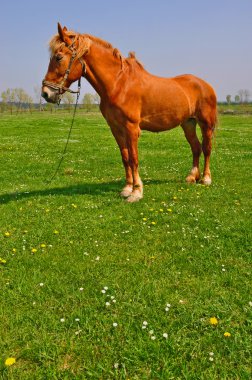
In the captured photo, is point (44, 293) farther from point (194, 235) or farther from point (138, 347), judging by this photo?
point (194, 235)

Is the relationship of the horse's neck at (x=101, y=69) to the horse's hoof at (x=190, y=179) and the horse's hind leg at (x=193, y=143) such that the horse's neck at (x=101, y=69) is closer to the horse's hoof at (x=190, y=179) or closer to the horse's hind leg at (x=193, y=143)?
the horse's hind leg at (x=193, y=143)

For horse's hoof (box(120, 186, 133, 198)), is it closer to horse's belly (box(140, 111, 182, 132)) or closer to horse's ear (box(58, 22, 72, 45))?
horse's belly (box(140, 111, 182, 132))

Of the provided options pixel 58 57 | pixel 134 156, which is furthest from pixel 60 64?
pixel 134 156

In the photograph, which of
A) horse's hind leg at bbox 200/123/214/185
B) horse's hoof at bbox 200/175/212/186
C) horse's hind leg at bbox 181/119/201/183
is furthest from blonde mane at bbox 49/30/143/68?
horse's hoof at bbox 200/175/212/186

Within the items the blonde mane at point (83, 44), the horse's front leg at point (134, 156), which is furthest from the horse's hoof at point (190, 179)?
the blonde mane at point (83, 44)

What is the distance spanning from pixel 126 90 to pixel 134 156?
5.87ft

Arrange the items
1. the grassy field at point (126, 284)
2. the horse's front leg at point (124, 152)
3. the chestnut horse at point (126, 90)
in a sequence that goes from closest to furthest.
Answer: the grassy field at point (126, 284) → the chestnut horse at point (126, 90) → the horse's front leg at point (124, 152)

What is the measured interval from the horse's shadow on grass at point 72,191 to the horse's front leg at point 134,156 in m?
1.08

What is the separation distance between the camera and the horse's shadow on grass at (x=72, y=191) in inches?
400

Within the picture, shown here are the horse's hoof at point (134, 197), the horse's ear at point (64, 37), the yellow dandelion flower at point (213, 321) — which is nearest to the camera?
the yellow dandelion flower at point (213, 321)

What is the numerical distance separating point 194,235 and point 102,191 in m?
4.35

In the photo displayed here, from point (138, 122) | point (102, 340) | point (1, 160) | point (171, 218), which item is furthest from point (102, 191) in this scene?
point (1, 160)

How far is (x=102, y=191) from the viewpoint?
10609 millimetres

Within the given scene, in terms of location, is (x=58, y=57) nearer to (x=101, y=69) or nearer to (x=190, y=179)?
(x=101, y=69)
